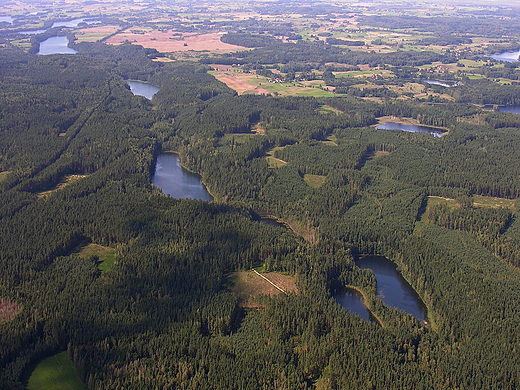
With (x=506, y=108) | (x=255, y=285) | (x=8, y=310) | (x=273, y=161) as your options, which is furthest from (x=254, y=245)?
(x=506, y=108)

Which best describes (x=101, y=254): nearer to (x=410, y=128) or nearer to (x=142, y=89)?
(x=410, y=128)

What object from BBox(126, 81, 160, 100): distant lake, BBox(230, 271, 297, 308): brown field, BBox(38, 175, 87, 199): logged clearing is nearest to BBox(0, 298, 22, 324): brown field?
BBox(230, 271, 297, 308): brown field

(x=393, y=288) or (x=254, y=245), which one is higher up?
(x=254, y=245)

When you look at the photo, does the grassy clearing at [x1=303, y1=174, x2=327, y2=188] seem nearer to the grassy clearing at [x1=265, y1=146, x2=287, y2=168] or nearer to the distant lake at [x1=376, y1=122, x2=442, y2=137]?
the grassy clearing at [x1=265, y1=146, x2=287, y2=168]

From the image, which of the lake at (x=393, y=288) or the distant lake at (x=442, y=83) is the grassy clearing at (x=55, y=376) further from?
the distant lake at (x=442, y=83)

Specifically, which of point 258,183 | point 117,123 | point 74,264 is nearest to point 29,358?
point 74,264

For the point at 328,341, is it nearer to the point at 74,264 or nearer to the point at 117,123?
the point at 74,264
